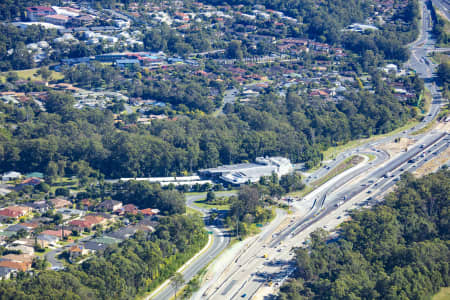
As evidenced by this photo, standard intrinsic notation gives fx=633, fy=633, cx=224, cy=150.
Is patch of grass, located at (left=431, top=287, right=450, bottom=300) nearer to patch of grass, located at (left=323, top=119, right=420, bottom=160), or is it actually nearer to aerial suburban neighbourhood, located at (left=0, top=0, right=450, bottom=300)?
aerial suburban neighbourhood, located at (left=0, top=0, right=450, bottom=300)

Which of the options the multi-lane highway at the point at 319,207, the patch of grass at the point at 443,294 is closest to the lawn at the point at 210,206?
the multi-lane highway at the point at 319,207

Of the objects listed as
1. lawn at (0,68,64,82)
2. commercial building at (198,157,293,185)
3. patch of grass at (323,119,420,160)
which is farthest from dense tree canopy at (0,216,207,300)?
lawn at (0,68,64,82)

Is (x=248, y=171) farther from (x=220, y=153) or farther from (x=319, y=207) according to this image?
(x=319, y=207)

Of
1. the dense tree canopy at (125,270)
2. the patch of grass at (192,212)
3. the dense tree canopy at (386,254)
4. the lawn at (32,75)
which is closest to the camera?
the dense tree canopy at (125,270)

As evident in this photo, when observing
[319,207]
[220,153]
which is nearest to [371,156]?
[319,207]

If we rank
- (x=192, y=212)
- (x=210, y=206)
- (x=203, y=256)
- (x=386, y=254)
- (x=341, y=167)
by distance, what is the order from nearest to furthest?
(x=386, y=254) < (x=203, y=256) < (x=192, y=212) < (x=210, y=206) < (x=341, y=167)

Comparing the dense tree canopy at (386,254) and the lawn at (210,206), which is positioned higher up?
the dense tree canopy at (386,254)

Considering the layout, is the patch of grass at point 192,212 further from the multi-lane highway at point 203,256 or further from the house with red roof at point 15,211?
the house with red roof at point 15,211
